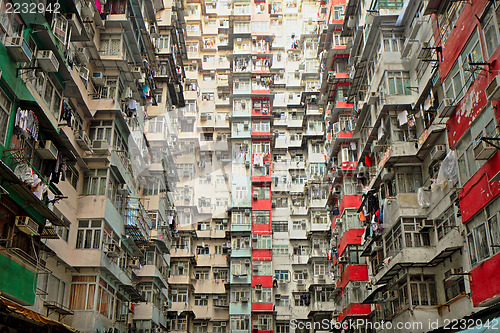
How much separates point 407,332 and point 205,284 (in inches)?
1015

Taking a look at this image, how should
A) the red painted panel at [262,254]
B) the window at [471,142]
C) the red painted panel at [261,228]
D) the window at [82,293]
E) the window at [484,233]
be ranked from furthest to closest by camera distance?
the red painted panel at [261,228] < the red painted panel at [262,254] < the window at [82,293] < the window at [471,142] < the window at [484,233]

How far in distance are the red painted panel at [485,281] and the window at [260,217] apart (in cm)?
2875

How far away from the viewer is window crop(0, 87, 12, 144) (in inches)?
563

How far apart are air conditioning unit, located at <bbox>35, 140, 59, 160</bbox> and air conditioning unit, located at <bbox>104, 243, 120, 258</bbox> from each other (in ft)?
16.8

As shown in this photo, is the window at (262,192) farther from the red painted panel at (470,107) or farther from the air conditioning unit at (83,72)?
the red painted panel at (470,107)

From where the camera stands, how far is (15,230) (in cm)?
1527

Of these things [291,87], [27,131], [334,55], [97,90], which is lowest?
[27,131]

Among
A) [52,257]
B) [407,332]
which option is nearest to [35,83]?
[52,257]

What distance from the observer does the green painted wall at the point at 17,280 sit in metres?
13.9

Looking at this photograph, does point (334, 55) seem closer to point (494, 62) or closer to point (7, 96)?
point (494, 62)

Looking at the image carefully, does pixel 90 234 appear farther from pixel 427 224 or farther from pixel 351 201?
pixel 351 201

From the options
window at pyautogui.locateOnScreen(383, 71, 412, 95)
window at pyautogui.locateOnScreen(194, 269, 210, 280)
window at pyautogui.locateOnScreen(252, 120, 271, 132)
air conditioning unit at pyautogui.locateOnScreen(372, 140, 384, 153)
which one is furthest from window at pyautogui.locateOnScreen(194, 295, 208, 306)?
window at pyautogui.locateOnScreen(383, 71, 412, 95)

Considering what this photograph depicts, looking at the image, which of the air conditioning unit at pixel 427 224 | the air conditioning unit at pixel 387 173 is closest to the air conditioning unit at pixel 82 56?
the air conditioning unit at pixel 387 173

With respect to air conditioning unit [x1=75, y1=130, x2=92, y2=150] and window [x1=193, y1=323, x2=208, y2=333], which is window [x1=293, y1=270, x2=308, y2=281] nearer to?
window [x1=193, y1=323, x2=208, y2=333]
